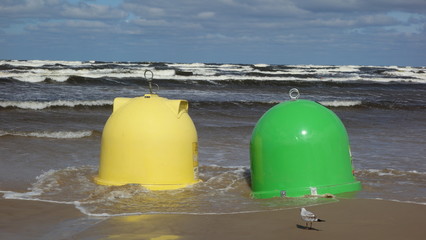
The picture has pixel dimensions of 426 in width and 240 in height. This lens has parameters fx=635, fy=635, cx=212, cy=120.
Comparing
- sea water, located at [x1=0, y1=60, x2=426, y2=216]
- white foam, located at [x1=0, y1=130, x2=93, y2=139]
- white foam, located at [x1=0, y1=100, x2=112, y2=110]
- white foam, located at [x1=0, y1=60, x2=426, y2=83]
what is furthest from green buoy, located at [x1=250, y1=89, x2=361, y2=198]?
white foam, located at [x1=0, y1=60, x2=426, y2=83]

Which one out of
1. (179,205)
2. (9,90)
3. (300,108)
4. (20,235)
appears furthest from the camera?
(9,90)

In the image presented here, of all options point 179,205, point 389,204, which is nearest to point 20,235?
point 179,205

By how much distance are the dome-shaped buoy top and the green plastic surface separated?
3.25 feet

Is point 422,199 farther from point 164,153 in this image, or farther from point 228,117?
point 228,117

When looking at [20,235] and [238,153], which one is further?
[238,153]

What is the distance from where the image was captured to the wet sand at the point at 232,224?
18.4 ft

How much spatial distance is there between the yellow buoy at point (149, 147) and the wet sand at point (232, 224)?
1.22 metres

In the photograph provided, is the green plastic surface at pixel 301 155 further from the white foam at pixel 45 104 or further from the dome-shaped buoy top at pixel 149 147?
the white foam at pixel 45 104

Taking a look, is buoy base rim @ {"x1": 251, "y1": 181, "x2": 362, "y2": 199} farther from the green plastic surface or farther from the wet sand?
the wet sand

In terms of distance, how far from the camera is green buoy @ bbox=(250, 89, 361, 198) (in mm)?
7234

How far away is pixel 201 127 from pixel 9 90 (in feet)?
47.5

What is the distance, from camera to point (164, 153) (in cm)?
786

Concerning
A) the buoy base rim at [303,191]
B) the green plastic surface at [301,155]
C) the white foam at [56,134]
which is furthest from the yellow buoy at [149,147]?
the white foam at [56,134]

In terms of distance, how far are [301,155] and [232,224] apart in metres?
1.56
